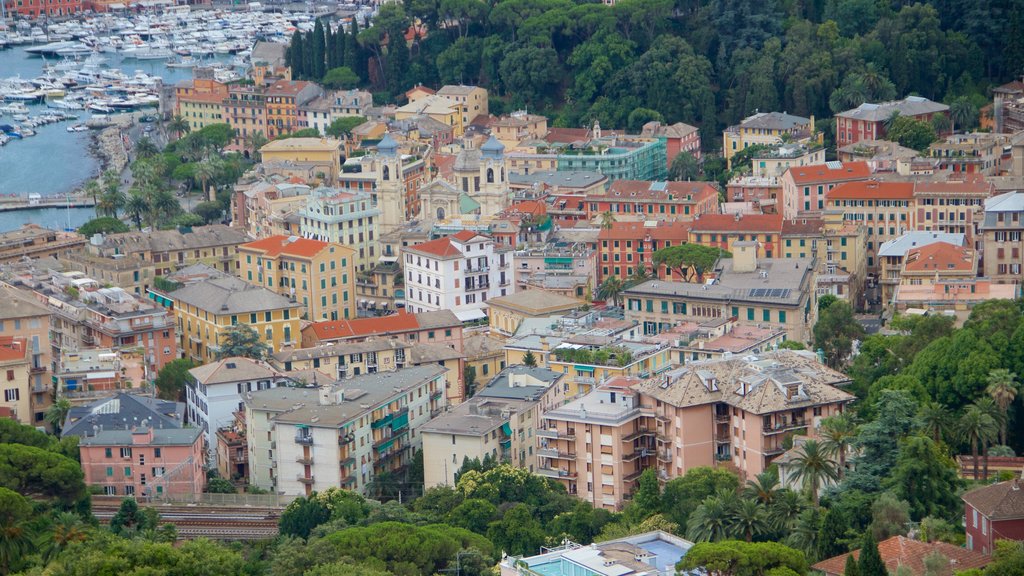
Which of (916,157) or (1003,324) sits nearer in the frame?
(1003,324)

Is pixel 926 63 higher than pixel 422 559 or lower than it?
higher

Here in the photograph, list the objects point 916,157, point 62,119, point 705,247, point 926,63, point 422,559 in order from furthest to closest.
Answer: point 62,119, point 926,63, point 916,157, point 705,247, point 422,559

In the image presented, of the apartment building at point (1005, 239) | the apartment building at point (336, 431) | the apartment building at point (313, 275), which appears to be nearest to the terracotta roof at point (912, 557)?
the apartment building at point (336, 431)

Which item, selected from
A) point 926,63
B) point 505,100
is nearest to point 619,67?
point 505,100

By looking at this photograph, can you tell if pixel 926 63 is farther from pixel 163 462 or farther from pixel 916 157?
pixel 163 462

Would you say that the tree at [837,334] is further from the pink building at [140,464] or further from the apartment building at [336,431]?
the pink building at [140,464]

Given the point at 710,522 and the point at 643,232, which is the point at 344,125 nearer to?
the point at 643,232

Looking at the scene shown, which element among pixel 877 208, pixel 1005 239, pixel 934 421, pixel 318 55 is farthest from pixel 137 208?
pixel 934 421

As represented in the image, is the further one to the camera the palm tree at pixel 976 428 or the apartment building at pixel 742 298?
the apartment building at pixel 742 298
